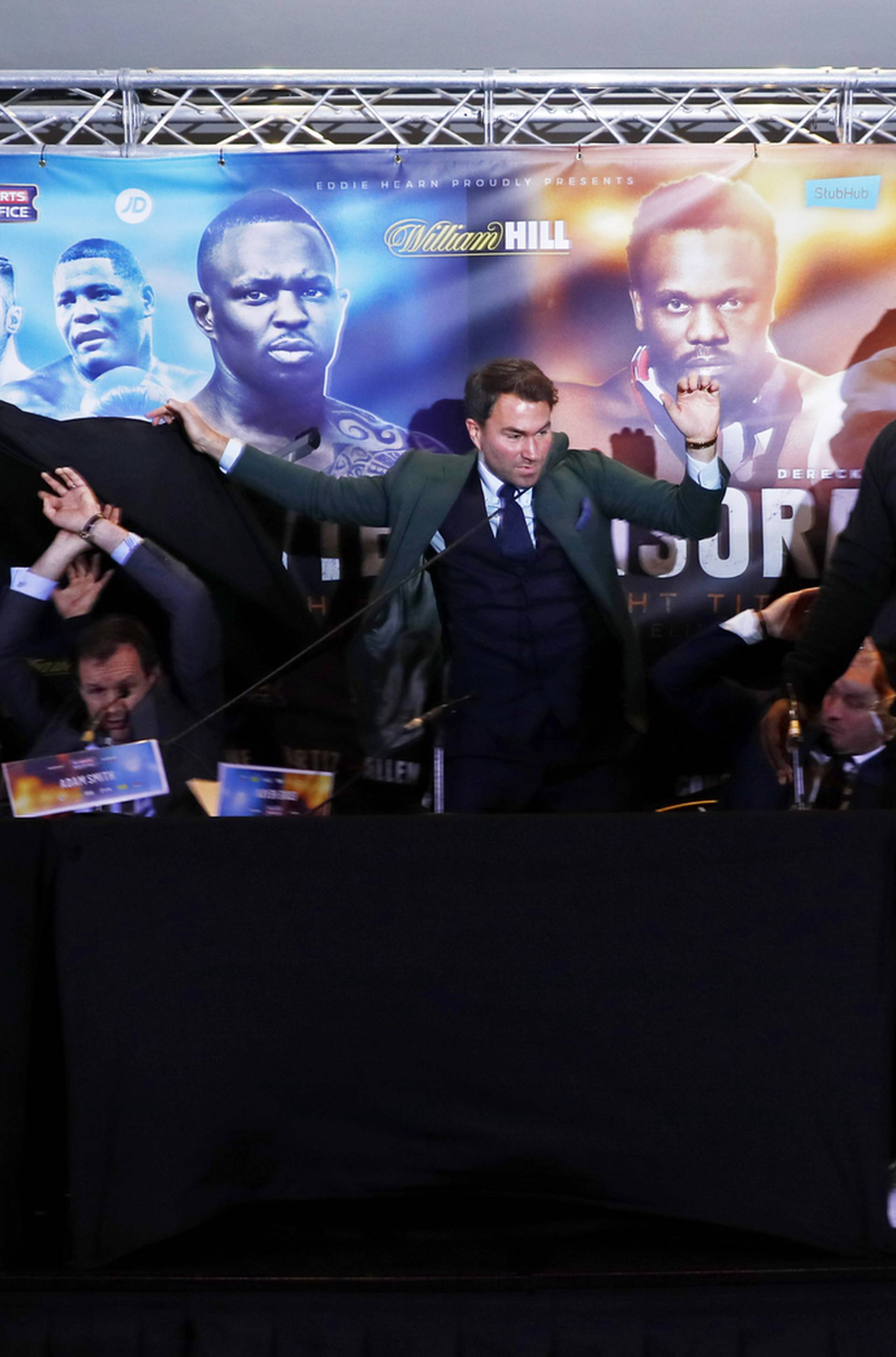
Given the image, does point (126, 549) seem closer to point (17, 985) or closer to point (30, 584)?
point (30, 584)

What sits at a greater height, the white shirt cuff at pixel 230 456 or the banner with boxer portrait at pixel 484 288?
the banner with boxer portrait at pixel 484 288

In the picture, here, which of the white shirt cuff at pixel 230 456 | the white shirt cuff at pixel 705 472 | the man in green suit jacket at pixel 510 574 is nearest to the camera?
the man in green suit jacket at pixel 510 574

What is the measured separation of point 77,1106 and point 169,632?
42.2 inches

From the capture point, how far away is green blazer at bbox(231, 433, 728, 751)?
2166mm

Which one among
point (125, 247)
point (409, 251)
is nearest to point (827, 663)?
point (409, 251)

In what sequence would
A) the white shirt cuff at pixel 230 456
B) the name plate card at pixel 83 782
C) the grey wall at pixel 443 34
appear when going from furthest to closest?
→ 1. the grey wall at pixel 443 34
2. the white shirt cuff at pixel 230 456
3. the name plate card at pixel 83 782

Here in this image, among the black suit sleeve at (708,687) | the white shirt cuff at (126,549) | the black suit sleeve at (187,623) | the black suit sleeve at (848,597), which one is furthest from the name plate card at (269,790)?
the black suit sleeve at (848,597)

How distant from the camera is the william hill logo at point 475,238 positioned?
9.04ft

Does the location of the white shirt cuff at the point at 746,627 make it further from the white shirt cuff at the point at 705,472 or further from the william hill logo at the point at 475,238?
the william hill logo at the point at 475,238

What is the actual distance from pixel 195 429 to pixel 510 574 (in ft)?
2.35

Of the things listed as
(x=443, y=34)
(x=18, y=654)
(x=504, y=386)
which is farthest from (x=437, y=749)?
(x=443, y=34)

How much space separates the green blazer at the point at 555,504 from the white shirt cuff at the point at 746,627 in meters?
0.20

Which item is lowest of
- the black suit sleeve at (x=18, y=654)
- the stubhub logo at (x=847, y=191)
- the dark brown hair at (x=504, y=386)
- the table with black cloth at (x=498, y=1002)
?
the table with black cloth at (x=498, y=1002)

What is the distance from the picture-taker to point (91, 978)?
0.99 m
